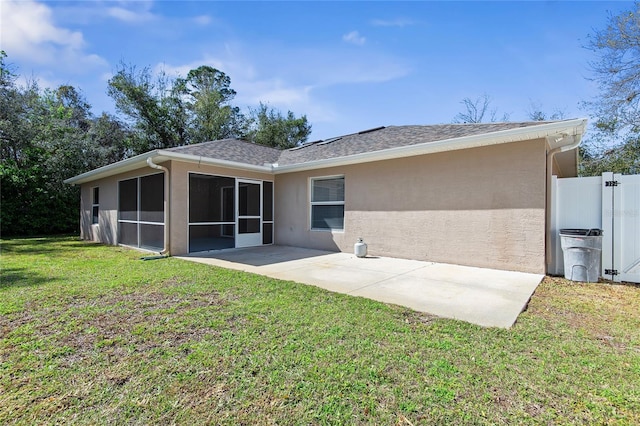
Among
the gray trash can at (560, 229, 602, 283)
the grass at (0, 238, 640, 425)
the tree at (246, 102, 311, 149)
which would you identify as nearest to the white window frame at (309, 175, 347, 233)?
the grass at (0, 238, 640, 425)

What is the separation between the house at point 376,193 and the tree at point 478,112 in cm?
1197

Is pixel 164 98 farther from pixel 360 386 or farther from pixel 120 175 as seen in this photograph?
pixel 360 386

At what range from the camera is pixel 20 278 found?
5.68m

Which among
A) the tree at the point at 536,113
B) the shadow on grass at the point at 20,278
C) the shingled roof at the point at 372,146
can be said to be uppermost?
the tree at the point at 536,113

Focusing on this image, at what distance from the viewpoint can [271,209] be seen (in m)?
11.1

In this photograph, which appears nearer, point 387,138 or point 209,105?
point 387,138

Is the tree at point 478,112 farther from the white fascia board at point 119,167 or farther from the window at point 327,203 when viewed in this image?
the white fascia board at point 119,167

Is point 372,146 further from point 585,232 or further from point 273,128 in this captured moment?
point 273,128

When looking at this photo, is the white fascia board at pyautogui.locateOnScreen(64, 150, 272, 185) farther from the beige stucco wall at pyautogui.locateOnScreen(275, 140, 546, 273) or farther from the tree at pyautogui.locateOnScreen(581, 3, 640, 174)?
the tree at pyautogui.locateOnScreen(581, 3, 640, 174)

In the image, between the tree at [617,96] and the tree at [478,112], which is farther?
the tree at [478,112]

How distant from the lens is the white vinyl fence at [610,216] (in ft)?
18.4

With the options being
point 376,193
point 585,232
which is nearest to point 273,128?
point 376,193

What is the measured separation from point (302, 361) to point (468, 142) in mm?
5949

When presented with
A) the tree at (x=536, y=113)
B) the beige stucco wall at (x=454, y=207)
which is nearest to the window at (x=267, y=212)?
the beige stucco wall at (x=454, y=207)
